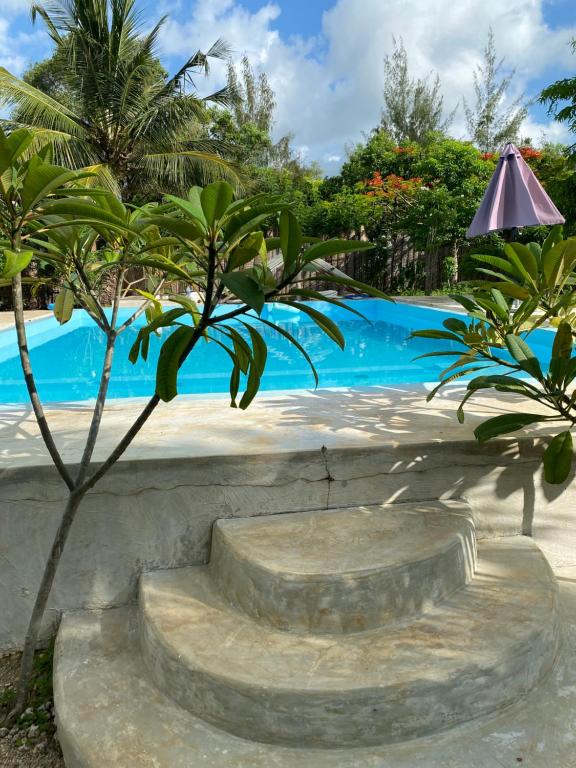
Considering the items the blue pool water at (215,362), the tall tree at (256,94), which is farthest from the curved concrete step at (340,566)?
A: the tall tree at (256,94)

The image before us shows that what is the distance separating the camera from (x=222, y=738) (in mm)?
1365

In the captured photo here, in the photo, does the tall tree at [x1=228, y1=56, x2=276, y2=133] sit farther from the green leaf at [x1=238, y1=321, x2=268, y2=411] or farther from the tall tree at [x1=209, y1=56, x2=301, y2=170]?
the green leaf at [x1=238, y1=321, x2=268, y2=411]

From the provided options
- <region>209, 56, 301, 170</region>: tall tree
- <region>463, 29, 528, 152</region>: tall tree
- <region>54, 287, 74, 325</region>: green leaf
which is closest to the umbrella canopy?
<region>54, 287, 74, 325</region>: green leaf

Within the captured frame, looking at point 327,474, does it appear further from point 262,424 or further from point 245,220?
point 245,220

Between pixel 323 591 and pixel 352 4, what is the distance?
62.6 metres

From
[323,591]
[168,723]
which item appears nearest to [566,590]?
[323,591]

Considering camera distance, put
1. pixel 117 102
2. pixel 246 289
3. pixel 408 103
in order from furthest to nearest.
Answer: pixel 408 103, pixel 117 102, pixel 246 289

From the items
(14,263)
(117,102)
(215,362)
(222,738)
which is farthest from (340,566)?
(117,102)

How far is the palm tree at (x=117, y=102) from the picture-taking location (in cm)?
1178

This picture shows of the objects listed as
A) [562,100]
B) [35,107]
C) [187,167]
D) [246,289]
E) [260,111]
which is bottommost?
[246,289]

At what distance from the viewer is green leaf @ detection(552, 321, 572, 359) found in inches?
69.3

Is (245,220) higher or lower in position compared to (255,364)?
higher

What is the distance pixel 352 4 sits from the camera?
2068 inches

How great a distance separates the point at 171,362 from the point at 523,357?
3.68 ft
